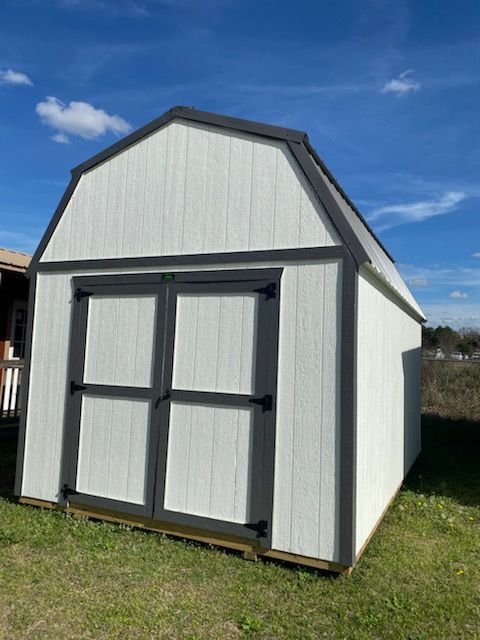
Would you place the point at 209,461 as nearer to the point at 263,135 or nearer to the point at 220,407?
the point at 220,407

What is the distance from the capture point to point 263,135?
4.05 metres

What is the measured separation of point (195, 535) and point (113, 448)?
108 centimetres

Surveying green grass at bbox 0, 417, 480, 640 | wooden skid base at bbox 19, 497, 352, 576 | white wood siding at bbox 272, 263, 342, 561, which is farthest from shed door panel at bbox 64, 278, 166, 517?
white wood siding at bbox 272, 263, 342, 561

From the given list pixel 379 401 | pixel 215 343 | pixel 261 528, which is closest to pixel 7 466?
pixel 215 343

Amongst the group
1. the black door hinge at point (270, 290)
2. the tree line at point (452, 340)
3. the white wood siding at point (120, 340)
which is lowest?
the white wood siding at point (120, 340)

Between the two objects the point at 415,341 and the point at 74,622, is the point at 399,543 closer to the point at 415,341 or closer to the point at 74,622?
the point at 74,622

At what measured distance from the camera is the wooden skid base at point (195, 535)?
3.50 meters

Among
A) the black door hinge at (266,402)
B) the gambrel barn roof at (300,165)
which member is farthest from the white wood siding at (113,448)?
the gambrel barn roof at (300,165)

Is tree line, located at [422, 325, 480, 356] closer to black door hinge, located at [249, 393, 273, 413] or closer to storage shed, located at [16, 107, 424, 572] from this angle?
storage shed, located at [16, 107, 424, 572]

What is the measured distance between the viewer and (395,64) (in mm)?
5637

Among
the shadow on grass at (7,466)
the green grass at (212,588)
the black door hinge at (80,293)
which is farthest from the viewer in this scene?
the shadow on grass at (7,466)

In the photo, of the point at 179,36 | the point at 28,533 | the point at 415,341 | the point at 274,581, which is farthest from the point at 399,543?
the point at 179,36

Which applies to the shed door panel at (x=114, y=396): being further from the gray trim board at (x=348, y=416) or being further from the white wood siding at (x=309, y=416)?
the gray trim board at (x=348, y=416)

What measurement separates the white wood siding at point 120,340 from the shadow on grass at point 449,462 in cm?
388
